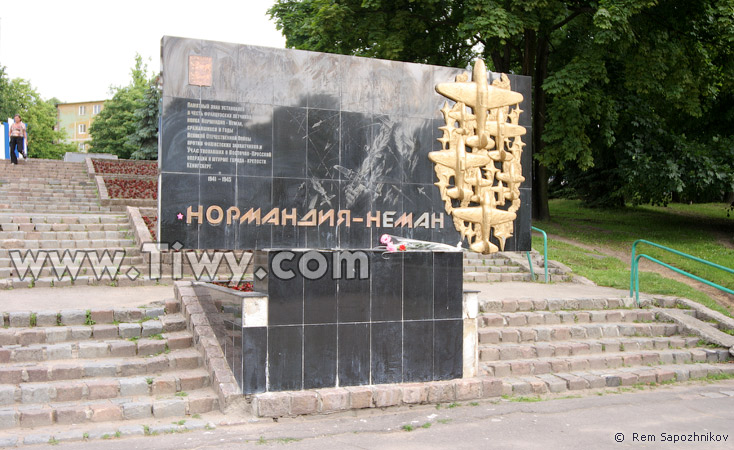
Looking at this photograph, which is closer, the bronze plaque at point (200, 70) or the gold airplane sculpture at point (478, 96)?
the bronze plaque at point (200, 70)

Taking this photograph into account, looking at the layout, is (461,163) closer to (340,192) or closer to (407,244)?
(407,244)

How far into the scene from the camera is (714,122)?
20625mm

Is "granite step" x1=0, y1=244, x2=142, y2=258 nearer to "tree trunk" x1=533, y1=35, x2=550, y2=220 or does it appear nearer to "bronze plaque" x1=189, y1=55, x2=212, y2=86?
"bronze plaque" x1=189, y1=55, x2=212, y2=86

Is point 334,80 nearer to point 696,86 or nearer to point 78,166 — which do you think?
point 696,86

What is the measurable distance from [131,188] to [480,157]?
543 inches

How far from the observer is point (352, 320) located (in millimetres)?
6465

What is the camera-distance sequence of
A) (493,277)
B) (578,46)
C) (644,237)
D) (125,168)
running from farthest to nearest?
(125,168) → (578,46) → (644,237) → (493,277)

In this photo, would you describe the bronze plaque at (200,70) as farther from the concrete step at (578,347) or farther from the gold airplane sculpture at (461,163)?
the concrete step at (578,347)

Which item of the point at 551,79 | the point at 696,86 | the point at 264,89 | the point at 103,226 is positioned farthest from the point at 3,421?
the point at 696,86

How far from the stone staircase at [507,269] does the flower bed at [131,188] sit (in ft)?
29.8

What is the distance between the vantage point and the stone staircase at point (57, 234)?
1023 cm

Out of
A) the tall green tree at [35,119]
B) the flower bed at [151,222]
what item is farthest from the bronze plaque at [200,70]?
the tall green tree at [35,119]

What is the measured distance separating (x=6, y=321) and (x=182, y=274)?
142 inches

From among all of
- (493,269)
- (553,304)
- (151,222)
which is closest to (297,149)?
(553,304)
